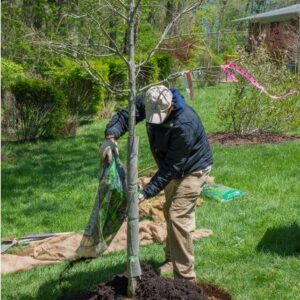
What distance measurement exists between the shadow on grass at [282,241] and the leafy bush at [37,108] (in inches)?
282

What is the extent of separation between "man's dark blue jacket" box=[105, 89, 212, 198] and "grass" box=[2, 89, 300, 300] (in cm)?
111

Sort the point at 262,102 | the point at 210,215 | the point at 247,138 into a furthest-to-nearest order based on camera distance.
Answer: the point at 247,138 → the point at 262,102 → the point at 210,215

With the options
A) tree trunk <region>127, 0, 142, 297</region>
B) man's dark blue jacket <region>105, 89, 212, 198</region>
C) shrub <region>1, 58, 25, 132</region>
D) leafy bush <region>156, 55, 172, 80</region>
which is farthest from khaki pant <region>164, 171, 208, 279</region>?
leafy bush <region>156, 55, 172, 80</region>

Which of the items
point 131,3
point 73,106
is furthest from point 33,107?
point 131,3

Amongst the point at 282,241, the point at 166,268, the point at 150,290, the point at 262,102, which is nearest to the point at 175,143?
the point at 150,290

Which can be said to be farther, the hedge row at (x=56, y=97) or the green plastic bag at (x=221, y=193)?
the hedge row at (x=56, y=97)

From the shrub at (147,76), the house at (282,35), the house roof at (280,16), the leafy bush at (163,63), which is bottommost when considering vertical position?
the shrub at (147,76)

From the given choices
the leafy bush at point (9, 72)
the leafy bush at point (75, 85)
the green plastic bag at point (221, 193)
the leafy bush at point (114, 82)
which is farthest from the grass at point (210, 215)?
the leafy bush at point (114, 82)

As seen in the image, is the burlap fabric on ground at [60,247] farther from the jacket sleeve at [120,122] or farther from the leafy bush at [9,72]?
the leafy bush at [9,72]

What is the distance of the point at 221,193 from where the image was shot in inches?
281

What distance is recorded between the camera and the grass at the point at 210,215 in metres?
4.59

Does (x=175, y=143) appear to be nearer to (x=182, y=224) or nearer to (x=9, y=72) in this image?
(x=182, y=224)

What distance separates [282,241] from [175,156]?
2.03 meters

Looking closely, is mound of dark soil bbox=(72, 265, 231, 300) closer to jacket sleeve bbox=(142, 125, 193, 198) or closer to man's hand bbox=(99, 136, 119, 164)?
jacket sleeve bbox=(142, 125, 193, 198)
